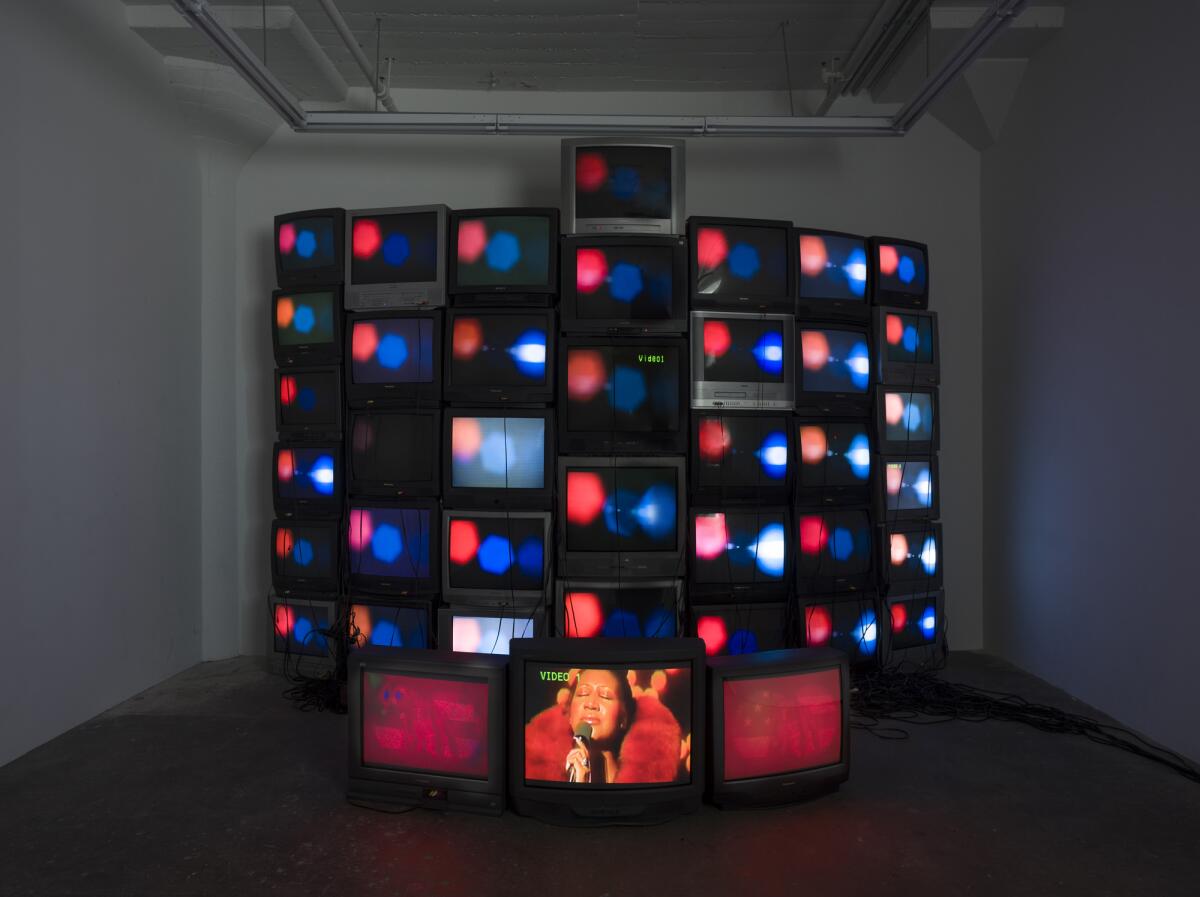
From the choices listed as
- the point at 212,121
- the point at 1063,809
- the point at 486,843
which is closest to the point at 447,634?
the point at 486,843

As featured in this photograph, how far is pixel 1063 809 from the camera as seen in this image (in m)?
2.45

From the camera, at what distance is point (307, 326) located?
3.71 metres

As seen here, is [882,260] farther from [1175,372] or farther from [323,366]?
[323,366]

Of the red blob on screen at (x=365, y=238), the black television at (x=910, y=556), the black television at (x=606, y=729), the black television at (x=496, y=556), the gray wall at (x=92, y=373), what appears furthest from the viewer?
the black television at (x=910, y=556)

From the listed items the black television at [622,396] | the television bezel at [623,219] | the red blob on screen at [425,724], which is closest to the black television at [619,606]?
the black television at [622,396]

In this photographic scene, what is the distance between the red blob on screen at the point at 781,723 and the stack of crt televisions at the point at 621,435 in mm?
1011

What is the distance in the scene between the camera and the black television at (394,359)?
11.5ft

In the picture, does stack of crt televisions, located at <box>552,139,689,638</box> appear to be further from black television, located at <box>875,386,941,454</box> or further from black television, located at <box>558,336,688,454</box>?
black television, located at <box>875,386,941,454</box>

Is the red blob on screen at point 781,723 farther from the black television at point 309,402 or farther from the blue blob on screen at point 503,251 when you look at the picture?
the black television at point 309,402

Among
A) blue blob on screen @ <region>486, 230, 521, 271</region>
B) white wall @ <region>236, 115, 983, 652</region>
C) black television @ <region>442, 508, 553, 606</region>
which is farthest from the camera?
white wall @ <region>236, 115, 983, 652</region>

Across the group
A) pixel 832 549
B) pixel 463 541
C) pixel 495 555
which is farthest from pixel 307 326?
pixel 832 549

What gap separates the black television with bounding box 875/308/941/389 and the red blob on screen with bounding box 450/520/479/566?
2080 millimetres

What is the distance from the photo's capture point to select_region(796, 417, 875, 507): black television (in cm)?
355

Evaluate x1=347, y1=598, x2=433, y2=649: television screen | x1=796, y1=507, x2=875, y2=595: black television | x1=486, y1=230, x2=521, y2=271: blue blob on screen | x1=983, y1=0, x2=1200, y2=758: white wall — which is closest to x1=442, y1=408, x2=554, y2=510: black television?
x1=347, y1=598, x2=433, y2=649: television screen
